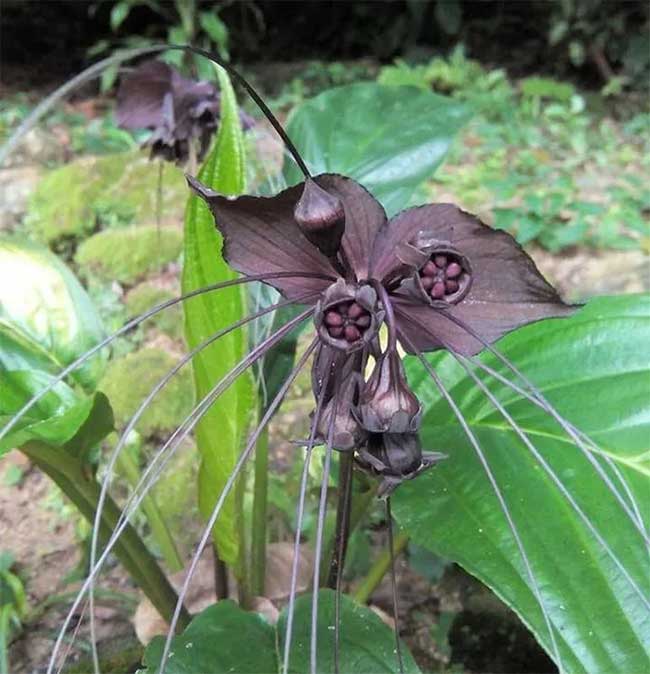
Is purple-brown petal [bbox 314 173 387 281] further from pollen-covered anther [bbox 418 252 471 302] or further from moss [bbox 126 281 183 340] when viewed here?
moss [bbox 126 281 183 340]

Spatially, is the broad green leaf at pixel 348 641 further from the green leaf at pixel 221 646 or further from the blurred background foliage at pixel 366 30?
the blurred background foliage at pixel 366 30

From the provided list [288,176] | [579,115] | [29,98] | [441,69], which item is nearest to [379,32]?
[441,69]

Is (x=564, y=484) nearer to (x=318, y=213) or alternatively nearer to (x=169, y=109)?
(x=318, y=213)

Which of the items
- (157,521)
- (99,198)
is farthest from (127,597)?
(99,198)

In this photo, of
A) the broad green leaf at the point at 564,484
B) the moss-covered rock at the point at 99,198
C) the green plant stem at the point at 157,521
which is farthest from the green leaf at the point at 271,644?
the moss-covered rock at the point at 99,198

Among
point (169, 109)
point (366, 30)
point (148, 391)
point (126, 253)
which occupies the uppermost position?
point (366, 30)

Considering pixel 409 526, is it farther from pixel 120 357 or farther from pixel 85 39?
pixel 85 39
